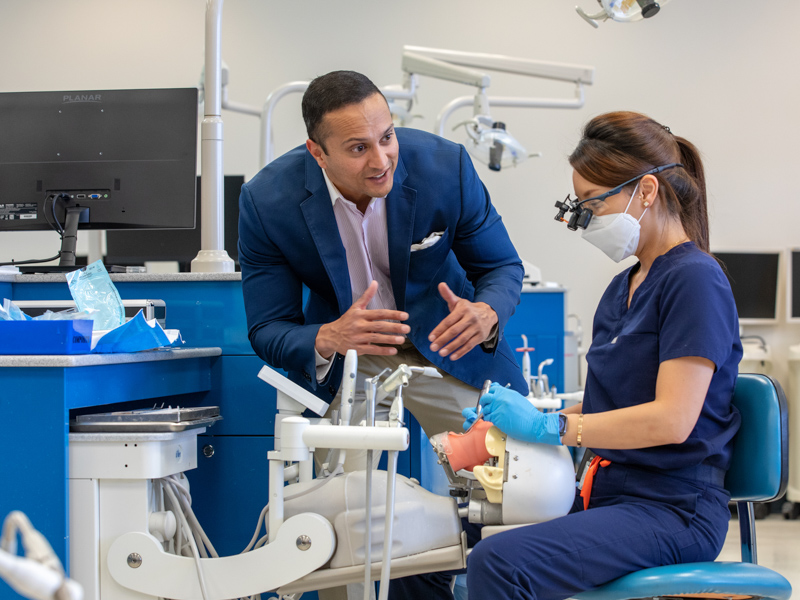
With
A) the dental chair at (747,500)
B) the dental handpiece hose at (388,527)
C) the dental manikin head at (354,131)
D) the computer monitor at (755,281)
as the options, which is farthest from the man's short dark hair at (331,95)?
the computer monitor at (755,281)

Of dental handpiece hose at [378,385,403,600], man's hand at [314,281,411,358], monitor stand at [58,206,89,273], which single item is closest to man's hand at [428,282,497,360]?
man's hand at [314,281,411,358]

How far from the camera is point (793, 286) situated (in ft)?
13.3

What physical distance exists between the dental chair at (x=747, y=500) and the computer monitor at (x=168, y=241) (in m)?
2.27

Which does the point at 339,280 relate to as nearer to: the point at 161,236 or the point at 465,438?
the point at 465,438

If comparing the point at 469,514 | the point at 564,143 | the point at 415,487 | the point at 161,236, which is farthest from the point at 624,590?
the point at 564,143

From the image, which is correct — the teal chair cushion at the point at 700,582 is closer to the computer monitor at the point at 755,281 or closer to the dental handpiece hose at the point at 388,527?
the dental handpiece hose at the point at 388,527

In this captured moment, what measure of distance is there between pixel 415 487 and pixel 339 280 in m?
0.49

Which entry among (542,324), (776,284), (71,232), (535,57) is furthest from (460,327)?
(535,57)

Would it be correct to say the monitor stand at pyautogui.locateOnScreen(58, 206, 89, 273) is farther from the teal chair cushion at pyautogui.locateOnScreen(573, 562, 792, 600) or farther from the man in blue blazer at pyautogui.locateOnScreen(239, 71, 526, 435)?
the teal chair cushion at pyautogui.locateOnScreen(573, 562, 792, 600)

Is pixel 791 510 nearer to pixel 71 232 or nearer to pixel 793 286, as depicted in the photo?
pixel 793 286

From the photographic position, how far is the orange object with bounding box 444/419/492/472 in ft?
3.97

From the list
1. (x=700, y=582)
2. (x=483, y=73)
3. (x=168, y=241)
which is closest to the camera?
(x=700, y=582)

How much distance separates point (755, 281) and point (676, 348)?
11.5ft

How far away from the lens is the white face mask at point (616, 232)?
4.16 feet
